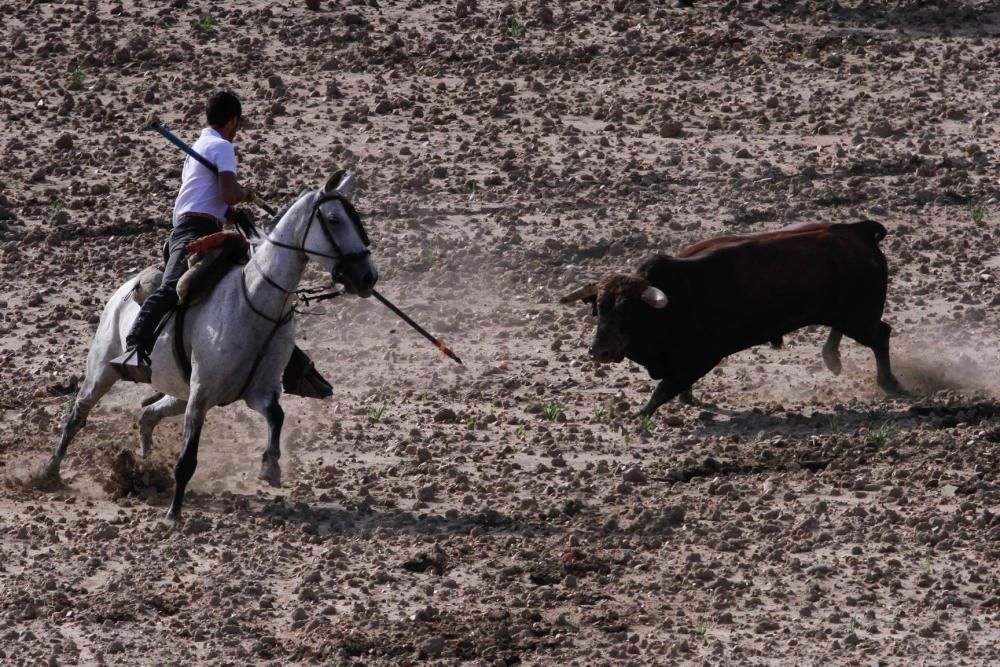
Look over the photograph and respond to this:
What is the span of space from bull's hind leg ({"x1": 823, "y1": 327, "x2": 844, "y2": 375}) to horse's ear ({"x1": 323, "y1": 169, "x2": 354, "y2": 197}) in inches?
163

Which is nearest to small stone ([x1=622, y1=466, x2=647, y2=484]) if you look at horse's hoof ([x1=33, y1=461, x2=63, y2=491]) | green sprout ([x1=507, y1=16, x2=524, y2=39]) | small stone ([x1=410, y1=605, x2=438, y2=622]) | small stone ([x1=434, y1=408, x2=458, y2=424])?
small stone ([x1=434, y1=408, x2=458, y2=424])

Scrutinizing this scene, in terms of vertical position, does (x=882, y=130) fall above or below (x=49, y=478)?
below

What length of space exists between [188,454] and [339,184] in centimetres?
173

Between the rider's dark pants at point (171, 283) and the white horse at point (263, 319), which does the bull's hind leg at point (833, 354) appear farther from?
the rider's dark pants at point (171, 283)

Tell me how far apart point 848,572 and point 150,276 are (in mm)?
4336

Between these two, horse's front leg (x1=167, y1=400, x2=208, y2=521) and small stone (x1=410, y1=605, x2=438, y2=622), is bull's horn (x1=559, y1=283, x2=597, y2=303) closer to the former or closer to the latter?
horse's front leg (x1=167, y1=400, x2=208, y2=521)

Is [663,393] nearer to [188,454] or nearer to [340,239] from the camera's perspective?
[340,239]

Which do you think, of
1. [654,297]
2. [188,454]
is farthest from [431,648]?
[654,297]

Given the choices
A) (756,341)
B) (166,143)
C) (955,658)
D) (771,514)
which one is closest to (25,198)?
(166,143)

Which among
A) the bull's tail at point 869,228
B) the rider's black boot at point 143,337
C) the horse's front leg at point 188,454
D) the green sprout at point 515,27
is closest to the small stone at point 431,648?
the horse's front leg at point 188,454

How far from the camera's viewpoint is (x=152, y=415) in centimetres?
1283

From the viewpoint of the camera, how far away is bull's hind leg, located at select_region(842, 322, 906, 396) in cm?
1400

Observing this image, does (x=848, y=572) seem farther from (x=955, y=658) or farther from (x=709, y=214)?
(x=709, y=214)

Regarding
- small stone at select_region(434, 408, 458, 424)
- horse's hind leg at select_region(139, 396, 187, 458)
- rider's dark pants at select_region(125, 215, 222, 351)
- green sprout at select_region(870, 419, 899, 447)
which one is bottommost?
small stone at select_region(434, 408, 458, 424)
